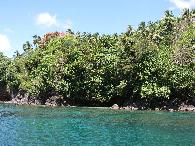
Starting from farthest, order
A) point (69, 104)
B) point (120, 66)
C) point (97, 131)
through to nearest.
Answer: point (69, 104) < point (120, 66) < point (97, 131)

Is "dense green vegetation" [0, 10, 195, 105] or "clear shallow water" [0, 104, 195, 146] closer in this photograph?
"clear shallow water" [0, 104, 195, 146]

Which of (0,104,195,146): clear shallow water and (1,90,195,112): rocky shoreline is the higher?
(1,90,195,112): rocky shoreline

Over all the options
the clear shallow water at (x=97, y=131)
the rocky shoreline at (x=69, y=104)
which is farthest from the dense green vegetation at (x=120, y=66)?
the clear shallow water at (x=97, y=131)

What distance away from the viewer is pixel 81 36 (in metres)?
108

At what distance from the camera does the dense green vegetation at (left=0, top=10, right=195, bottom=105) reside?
84.9 metres

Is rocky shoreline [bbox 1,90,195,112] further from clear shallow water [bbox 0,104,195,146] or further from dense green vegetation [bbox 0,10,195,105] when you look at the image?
clear shallow water [bbox 0,104,195,146]

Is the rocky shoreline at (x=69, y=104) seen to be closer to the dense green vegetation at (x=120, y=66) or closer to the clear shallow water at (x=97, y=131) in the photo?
the dense green vegetation at (x=120, y=66)

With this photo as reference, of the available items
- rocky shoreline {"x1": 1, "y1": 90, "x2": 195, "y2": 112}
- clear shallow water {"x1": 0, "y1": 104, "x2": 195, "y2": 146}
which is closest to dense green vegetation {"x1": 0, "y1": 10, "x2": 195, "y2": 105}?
rocky shoreline {"x1": 1, "y1": 90, "x2": 195, "y2": 112}

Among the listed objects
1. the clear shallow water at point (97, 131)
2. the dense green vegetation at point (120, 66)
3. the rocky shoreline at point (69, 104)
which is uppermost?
the dense green vegetation at point (120, 66)

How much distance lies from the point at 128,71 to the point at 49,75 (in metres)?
21.6

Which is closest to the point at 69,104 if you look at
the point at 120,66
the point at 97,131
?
the point at 120,66

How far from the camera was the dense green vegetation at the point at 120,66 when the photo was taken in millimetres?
84875

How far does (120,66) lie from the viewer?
88.4 m

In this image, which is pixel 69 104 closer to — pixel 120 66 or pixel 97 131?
pixel 120 66
